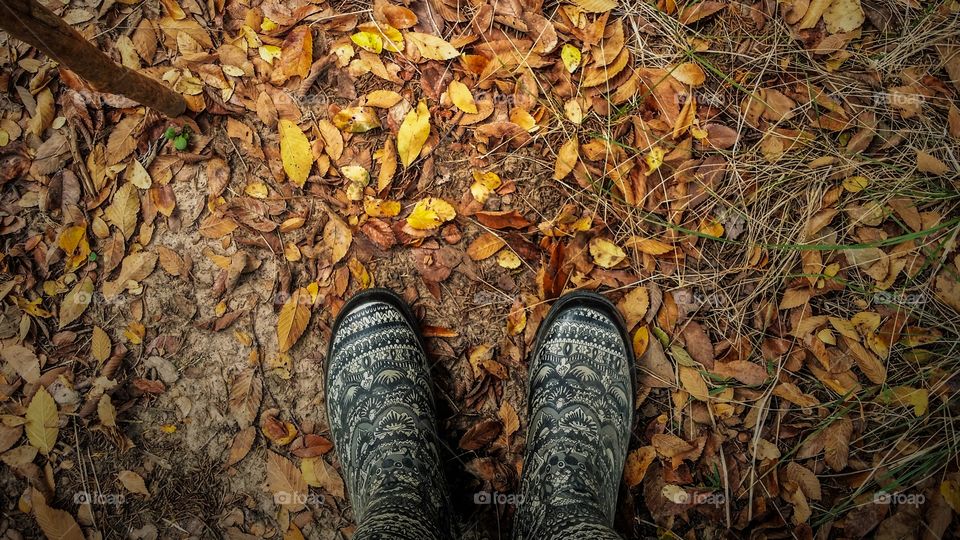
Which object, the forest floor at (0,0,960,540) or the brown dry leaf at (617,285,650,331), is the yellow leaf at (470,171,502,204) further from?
the brown dry leaf at (617,285,650,331)

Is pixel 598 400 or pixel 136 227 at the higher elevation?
pixel 136 227

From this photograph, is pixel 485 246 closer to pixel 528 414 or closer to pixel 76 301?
pixel 528 414

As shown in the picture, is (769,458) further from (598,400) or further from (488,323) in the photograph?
(488,323)

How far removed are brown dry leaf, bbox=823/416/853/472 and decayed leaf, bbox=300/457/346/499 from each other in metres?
1.40

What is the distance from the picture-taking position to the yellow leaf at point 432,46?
1.63 m

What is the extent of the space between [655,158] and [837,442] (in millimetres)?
963

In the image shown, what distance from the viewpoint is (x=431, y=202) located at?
163 cm

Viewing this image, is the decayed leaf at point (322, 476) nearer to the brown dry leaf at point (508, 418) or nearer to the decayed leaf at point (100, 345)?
the brown dry leaf at point (508, 418)

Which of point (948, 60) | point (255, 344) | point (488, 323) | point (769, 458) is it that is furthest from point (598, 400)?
point (948, 60)

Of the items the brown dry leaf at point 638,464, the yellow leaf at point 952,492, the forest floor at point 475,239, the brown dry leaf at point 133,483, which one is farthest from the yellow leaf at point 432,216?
the yellow leaf at point 952,492

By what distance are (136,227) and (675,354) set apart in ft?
5.61

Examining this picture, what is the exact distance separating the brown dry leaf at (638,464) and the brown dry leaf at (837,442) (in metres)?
0.48

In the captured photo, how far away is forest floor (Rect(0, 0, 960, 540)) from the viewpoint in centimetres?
154

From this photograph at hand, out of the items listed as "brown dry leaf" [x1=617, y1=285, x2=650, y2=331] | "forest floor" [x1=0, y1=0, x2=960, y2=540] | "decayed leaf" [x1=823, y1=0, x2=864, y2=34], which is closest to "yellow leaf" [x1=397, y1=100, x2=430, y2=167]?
"forest floor" [x1=0, y1=0, x2=960, y2=540]
